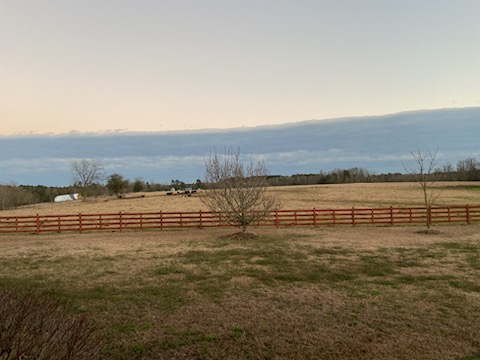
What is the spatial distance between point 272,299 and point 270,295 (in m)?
0.30

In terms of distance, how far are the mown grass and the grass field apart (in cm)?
3

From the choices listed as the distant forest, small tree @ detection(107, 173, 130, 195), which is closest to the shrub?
the distant forest

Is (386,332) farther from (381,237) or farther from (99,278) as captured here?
(381,237)

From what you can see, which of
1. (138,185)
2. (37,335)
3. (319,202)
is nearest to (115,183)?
(138,185)

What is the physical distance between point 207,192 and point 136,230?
262 inches

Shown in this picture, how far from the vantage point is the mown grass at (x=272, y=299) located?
6164mm

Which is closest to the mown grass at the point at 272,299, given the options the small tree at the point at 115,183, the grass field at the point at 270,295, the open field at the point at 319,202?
the grass field at the point at 270,295

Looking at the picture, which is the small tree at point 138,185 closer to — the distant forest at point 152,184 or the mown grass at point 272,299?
the distant forest at point 152,184

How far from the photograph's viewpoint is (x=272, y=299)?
338 inches

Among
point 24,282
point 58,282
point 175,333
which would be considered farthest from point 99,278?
point 175,333

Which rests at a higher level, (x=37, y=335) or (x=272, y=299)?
(x=37, y=335)

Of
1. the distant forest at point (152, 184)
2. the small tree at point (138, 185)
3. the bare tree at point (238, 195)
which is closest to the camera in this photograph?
the bare tree at point (238, 195)

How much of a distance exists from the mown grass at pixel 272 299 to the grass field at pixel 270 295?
0.03m

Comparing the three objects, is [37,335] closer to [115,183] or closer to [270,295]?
[270,295]
